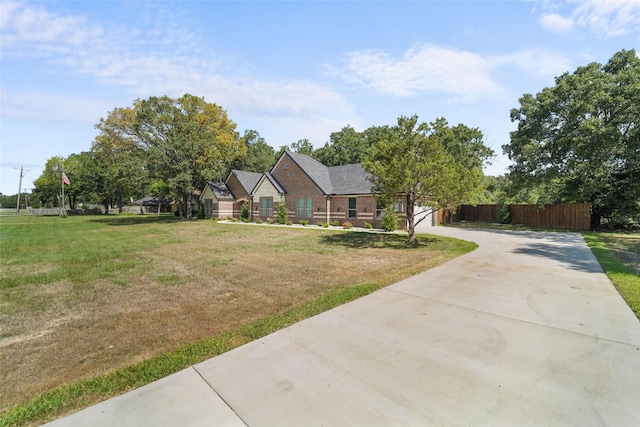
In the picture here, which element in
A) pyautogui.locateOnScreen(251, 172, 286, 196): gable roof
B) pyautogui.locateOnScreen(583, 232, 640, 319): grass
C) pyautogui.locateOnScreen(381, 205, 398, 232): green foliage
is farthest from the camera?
pyautogui.locateOnScreen(251, 172, 286, 196): gable roof

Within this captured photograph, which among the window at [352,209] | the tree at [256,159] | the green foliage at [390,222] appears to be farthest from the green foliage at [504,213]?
the tree at [256,159]

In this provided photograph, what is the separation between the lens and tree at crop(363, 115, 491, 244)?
12508 mm

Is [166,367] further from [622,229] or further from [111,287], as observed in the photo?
[622,229]

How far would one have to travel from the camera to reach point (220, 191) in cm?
3447

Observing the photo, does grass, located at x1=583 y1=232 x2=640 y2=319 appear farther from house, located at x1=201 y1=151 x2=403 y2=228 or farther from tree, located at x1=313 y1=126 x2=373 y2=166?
tree, located at x1=313 y1=126 x2=373 y2=166

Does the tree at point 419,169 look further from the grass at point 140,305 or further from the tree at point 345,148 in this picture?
the tree at point 345,148

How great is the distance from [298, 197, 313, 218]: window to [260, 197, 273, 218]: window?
3.65m

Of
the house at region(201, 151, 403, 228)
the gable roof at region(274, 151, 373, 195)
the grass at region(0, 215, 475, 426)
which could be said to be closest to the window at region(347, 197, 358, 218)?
the house at region(201, 151, 403, 228)

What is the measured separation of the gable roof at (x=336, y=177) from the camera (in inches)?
945

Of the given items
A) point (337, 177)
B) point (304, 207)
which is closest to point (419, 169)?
point (337, 177)

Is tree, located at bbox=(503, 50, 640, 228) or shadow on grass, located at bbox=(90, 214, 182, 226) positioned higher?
tree, located at bbox=(503, 50, 640, 228)

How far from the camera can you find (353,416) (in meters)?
2.59

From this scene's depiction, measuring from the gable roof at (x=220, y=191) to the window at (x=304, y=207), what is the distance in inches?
462

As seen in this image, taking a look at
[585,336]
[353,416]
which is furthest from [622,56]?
[353,416]
